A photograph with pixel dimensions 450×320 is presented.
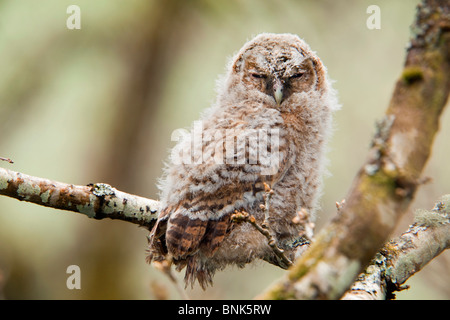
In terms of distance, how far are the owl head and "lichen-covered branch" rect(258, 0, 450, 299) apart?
1.65 metres

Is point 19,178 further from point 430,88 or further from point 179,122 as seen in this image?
point 179,122

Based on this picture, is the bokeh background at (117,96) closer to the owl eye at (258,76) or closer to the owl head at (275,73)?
the owl head at (275,73)

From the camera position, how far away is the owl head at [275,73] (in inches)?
116

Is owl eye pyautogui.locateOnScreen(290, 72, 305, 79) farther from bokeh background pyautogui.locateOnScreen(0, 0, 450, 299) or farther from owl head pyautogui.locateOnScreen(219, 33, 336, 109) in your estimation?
bokeh background pyautogui.locateOnScreen(0, 0, 450, 299)

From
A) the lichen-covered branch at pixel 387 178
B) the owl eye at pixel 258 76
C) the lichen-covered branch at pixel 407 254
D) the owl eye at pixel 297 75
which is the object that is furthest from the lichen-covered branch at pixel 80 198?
the lichen-covered branch at pixel 387 178

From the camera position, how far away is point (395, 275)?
7.22 ft

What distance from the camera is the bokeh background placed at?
17.4 ft

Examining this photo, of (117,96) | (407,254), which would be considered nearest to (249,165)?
(407,254)

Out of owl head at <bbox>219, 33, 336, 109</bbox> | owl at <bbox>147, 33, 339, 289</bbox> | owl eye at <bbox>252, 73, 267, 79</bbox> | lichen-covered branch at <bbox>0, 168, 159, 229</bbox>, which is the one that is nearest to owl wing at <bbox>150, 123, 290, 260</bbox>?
owl at <bbox>147, 33, 339, 289</bbox>

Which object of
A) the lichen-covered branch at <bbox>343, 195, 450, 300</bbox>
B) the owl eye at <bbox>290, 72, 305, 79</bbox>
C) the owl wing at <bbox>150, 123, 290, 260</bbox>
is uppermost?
the owl eye at <bbox>290, 72, 305, 79</bbox>

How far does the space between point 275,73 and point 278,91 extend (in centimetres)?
16

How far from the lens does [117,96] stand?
573cm

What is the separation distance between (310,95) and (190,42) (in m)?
3.47

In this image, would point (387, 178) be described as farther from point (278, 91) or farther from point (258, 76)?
point (258, 76)
